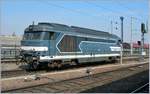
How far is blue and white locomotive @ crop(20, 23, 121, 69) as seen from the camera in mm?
24773

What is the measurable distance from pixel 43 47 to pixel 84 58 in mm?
6845

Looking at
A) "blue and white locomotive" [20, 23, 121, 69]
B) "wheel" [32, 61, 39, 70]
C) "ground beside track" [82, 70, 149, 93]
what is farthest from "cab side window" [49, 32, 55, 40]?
"ground beside track" [82, 70, 149, 93]

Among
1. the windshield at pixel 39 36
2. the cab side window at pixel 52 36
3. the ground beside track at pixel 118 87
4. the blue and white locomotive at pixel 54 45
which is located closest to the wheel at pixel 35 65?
the blue and white locomotive at pixel 54 45

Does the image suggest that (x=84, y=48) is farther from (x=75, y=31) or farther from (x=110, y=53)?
(x=110, y=53)

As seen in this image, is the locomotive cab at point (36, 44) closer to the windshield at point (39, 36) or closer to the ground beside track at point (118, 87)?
the windshield at point (39, 36)

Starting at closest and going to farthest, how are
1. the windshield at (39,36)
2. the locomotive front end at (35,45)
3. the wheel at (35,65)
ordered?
1. the locomotive front end at (35,45)
2. the wheel at (35,65)
3. the windshield at (39,36)

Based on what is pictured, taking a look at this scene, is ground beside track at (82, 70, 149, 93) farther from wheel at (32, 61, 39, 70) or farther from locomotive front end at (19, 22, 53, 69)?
wheel at (32, 61, 39, 70)

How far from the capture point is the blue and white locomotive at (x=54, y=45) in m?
24.8

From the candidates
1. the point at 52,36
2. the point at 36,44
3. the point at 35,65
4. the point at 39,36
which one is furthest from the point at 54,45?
the point at 35,65

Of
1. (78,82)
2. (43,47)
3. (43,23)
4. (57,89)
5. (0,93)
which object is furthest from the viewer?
(43,23)

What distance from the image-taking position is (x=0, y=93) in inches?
527

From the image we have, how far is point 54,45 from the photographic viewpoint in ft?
83.9

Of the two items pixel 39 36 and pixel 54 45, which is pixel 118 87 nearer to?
pixel 54 45

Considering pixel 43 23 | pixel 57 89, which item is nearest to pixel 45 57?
pixel 43 23
